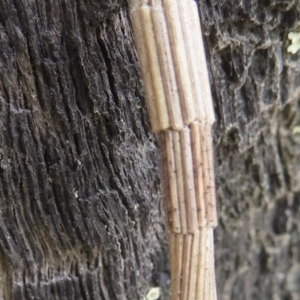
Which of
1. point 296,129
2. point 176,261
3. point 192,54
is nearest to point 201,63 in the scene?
point 192,54

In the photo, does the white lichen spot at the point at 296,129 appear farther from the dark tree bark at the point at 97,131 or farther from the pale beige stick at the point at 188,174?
the pale beige stick at the point at 188,174

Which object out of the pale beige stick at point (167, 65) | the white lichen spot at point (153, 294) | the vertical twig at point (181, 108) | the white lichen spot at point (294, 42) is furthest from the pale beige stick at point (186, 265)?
the white lichen spot at point (294, 42)

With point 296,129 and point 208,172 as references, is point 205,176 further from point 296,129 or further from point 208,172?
point 296,129

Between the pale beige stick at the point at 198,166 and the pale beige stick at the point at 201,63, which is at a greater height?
the pale beige stick at the point at 201,63

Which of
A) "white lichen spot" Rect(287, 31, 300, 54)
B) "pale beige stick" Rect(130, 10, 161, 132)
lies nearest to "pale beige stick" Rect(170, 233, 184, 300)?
"pale beige stick" Rect(130, 10, 161, 132)

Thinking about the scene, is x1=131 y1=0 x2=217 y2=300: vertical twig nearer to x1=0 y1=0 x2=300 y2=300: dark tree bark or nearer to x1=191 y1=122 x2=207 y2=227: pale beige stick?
x1=191 y1=122 x2=207 y2=227: pale beige stick

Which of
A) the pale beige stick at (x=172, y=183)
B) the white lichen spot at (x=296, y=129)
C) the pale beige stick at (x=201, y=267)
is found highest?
the white lichen spot at (x=296, y=129)
